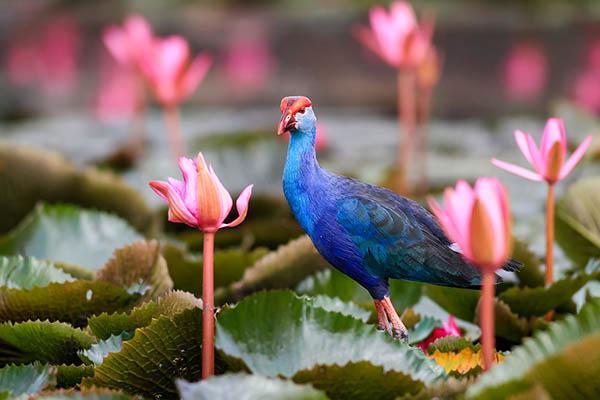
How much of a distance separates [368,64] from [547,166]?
690 centimetres

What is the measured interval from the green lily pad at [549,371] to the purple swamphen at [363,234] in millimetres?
150

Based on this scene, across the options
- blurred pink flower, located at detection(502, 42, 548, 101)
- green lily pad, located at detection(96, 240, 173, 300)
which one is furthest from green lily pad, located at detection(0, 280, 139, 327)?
blurred pink flower, located at detection(502, 42, 548, 101)

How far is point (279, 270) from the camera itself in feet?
3.94

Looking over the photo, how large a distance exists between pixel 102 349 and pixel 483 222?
0.49 m

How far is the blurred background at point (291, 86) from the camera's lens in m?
2.47

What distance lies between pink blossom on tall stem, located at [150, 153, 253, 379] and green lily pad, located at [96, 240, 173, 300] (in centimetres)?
30

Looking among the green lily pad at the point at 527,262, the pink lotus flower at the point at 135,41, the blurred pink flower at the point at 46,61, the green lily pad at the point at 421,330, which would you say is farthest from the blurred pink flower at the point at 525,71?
the green lily pad at the point at 421,330

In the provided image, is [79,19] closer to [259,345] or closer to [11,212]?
[11,212]

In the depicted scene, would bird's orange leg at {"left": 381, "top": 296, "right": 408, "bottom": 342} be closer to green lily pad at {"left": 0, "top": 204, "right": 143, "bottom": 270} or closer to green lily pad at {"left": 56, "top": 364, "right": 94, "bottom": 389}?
green lily pad at {"left": 56, "top": 364, "right": 94, "bottom": 389}

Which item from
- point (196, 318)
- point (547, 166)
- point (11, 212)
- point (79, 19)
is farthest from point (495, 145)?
point (79, 19)

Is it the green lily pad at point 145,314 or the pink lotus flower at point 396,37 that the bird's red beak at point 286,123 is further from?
the pink lotus flower at point 396,37

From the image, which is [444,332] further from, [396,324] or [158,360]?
[158,360]

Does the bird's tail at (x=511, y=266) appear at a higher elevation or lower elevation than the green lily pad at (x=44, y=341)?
higher

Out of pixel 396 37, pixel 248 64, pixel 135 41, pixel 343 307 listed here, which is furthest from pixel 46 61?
pixel 343 307
